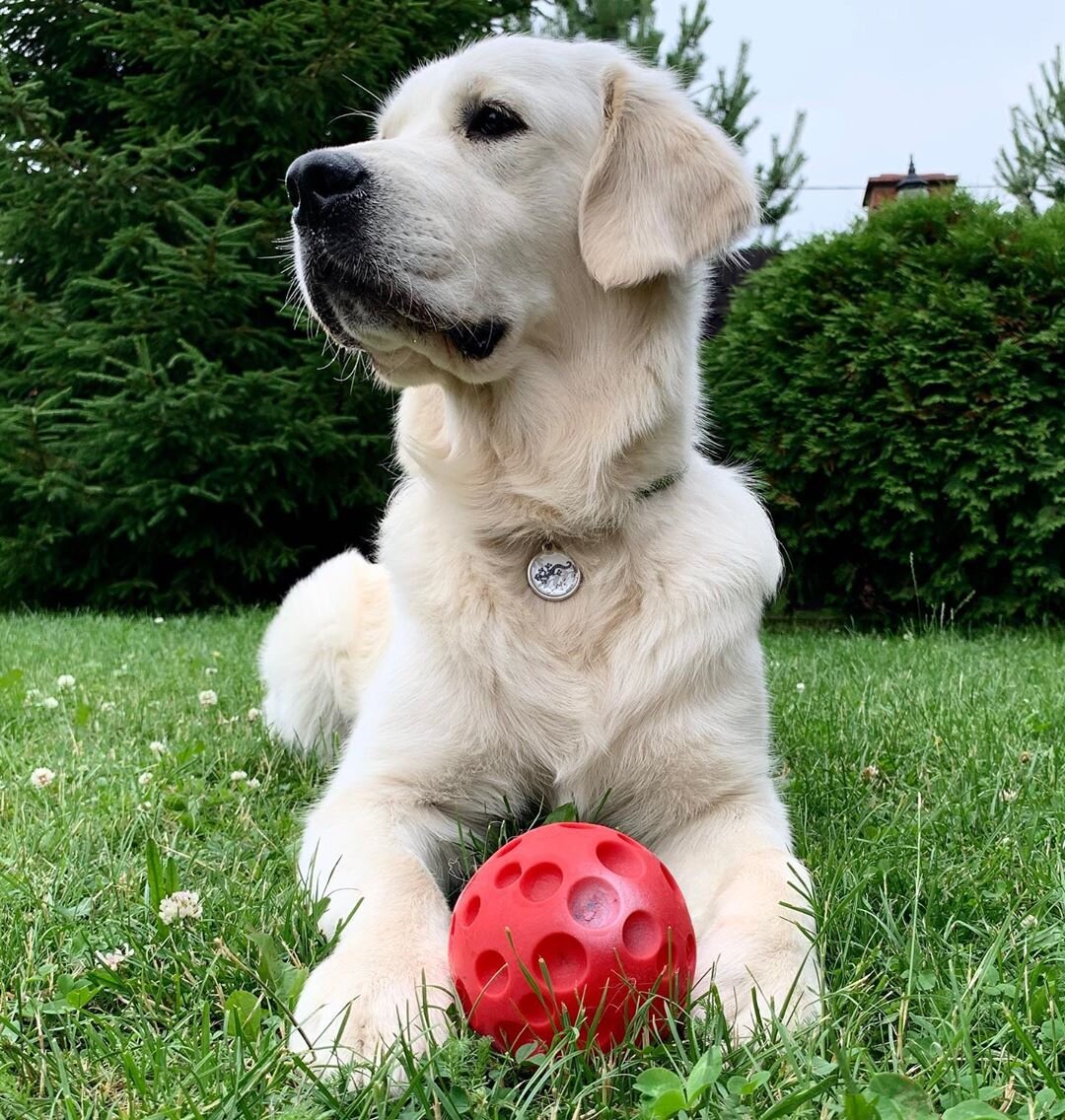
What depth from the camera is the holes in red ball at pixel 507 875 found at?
1403 mm

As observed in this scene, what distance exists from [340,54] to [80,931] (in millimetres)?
7171

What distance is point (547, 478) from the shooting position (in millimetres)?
2223

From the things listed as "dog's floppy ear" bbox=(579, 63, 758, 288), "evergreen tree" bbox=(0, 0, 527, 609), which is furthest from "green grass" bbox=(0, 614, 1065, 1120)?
"evergreen tree" bbox=(0, 0, 527, 609)

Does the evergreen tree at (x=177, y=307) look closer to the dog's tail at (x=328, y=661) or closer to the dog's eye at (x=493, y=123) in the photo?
the dog's tail at (x=328, y=661)

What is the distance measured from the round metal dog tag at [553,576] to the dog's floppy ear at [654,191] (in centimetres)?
57

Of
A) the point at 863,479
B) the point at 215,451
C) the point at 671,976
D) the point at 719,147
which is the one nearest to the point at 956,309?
the point at 863,479

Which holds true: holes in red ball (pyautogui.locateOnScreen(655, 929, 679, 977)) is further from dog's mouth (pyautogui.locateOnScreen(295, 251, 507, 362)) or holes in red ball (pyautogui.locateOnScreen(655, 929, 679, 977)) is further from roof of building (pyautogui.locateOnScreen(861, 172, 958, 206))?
roof of building (pyautogui.locateOnScreen(861, 172, 958, 206))

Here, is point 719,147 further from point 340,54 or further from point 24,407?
point 24,407

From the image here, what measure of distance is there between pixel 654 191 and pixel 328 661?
63.8 inches

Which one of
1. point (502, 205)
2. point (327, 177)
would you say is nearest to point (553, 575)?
point (502, 205)

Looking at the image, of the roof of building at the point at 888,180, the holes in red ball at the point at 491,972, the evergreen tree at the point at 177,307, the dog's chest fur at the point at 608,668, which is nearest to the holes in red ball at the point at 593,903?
the holes in red ball at the point at 491,972

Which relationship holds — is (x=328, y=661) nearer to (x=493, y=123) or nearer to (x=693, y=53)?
(x=493, y=123)

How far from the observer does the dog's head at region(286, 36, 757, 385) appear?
81.0 inches

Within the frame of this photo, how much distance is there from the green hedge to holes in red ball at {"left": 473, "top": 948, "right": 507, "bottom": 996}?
5.34 meters
